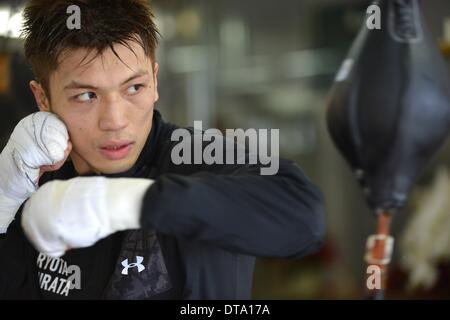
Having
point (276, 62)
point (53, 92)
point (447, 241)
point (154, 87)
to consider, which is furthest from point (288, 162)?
point (276, 62)

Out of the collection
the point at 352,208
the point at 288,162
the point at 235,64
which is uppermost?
the point at 235,64

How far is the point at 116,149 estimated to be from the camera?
991mm

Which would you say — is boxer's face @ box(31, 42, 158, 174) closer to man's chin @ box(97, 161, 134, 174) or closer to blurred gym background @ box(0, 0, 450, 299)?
man's chin @ box(97, 161, 134, 174)

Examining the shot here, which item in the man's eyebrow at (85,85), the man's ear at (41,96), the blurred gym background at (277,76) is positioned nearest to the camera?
the man's eyebrow at (85,85)

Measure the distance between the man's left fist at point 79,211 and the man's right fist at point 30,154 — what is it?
0.60 ft

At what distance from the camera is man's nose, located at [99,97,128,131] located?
95 cm

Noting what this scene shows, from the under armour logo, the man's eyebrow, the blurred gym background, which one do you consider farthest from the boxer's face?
the blurred gym background

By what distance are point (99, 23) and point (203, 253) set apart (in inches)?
14.0

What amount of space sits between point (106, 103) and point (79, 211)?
22 centimetres

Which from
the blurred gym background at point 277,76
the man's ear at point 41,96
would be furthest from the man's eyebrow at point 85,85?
the blurred gym background at point 277,76

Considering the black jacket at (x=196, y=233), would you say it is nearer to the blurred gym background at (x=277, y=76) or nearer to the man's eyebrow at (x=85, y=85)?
the man's eyebrow at (x=85, y=85)

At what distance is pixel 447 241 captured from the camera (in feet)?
8.87

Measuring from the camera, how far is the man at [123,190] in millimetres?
803

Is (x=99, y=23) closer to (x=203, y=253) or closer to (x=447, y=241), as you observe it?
(x=203, y=253)
